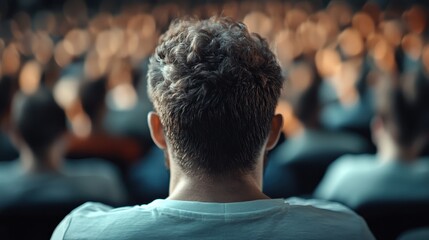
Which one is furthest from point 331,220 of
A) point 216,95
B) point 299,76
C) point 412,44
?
point 412,44

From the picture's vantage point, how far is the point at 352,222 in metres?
1.56

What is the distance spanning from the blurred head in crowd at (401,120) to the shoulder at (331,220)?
1567 millimetres

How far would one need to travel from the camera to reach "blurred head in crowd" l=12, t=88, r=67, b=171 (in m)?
Answer: 3.05

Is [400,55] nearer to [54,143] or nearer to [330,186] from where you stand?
[330,186]

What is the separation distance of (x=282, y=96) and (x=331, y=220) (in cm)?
339

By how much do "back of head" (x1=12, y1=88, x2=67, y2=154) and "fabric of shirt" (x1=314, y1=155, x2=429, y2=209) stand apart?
1.07 m

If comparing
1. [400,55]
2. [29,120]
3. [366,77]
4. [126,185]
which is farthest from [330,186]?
[400,55]

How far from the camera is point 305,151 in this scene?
3721 millimetres

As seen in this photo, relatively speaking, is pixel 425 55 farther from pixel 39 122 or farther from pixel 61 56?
pixel 61 56

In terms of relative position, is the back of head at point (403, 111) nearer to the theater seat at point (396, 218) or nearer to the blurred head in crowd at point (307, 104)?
the theater seat at point (396, 218)

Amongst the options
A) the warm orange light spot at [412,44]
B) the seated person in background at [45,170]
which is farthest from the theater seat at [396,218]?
the warm orange light spot at [412,44]

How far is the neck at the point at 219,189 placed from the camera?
5.00 ft

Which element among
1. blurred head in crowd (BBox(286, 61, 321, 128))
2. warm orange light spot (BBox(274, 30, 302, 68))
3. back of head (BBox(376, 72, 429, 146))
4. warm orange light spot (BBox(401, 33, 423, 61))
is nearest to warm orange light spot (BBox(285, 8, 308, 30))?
warm orange light spot (BBox(274, 30, 302, 68))

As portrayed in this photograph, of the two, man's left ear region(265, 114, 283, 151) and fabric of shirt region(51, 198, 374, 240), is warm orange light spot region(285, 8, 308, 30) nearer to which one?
man's left ear region(265, 114, 283, 151)
